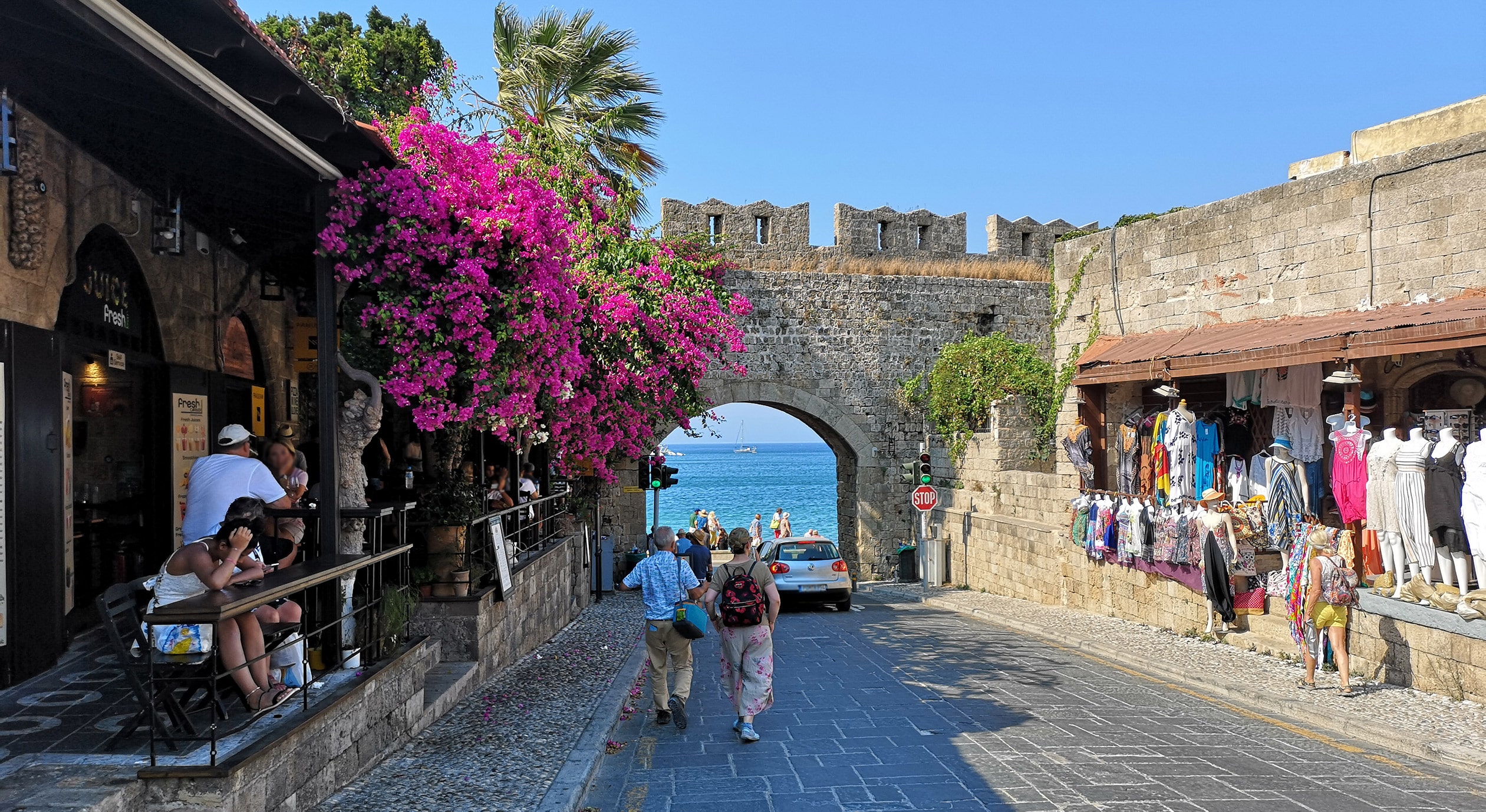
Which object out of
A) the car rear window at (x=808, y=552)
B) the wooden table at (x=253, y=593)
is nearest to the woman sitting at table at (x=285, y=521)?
the wooden table at (x=253, y=593)

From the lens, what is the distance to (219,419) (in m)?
9.73

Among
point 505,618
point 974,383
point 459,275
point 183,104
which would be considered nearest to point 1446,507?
point 505,618

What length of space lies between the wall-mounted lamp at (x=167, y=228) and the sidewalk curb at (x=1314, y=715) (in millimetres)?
9397

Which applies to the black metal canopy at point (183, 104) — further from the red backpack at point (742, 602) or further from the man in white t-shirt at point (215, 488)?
the red backpack at point (742, 602)

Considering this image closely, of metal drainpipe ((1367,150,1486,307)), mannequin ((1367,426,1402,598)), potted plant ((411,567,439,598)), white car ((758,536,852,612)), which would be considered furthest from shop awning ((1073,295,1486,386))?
potted plant ((411,567,439,598))

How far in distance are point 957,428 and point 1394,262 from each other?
12.2 meters

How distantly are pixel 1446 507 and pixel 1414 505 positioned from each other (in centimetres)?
29

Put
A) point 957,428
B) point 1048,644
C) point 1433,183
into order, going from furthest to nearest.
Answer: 1. point 957,428
2. point 1048,644
3. point 1433,183

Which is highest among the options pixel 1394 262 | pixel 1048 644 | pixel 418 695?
pixel 1394 262

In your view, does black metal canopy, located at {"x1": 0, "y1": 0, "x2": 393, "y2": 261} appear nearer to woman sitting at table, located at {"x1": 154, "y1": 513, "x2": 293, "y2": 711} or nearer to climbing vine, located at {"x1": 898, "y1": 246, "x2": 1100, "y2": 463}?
woman sitting at table, located at {"x1": 154, "y1": 513, "x2": 293, "y2": 711}

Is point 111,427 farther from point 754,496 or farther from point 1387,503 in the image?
point 754,496

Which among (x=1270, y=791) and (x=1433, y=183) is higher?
(x=1433, y=183)

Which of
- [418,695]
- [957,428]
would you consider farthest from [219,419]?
[957,428]

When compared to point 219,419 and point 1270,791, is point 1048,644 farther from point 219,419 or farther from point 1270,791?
point 219,419
